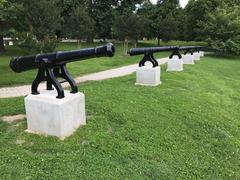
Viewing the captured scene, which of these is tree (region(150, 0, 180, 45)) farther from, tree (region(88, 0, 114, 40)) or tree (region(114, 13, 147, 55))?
tree (region(114, 13, 147, 55))

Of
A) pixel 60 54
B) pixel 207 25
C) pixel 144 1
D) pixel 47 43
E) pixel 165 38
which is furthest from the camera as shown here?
pixel 144 1

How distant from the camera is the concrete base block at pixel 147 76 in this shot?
9.73m

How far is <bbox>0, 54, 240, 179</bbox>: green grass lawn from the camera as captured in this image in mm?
4492

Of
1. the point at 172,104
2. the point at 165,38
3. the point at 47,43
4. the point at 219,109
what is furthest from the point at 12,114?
the point at 165,38

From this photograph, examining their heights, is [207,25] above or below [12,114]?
above

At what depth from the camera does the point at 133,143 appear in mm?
5406

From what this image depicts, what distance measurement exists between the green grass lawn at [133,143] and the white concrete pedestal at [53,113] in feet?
0.58

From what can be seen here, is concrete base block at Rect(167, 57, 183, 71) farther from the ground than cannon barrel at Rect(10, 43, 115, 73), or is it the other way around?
cannon barrel at Rect(10, 43, 115, 73)

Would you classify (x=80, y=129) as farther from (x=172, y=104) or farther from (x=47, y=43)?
(x=47, y=43)

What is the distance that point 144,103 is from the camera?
759cm

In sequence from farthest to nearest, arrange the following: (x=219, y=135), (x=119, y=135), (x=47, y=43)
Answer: (x=47, y=43) → (x=219, y=135) → (x=119, y=135)

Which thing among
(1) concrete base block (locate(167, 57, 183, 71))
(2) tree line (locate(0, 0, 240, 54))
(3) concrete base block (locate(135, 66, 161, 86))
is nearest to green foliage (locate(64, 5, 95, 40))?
(2) tree line (locate(0, 0, 240, 54))

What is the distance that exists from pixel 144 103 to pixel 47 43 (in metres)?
6.54

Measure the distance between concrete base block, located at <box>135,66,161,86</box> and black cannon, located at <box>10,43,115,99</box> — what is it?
464cm
